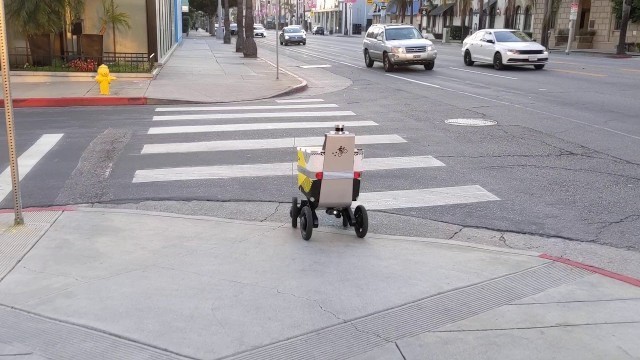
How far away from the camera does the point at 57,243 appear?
541cm

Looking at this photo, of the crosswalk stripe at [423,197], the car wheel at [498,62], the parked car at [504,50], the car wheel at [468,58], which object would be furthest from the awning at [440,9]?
the crosswalk stripe at [423,197]

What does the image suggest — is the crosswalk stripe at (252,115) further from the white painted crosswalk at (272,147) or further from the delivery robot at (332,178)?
the delivery robot at (332,178)

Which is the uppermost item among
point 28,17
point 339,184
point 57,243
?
point 28,17

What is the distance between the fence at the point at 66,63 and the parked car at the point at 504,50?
13.2m

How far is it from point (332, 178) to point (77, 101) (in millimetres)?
10423

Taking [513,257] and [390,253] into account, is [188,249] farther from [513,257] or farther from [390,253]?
[513,257]

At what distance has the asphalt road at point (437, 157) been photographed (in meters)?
6.74

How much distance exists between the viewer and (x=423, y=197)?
7.15m

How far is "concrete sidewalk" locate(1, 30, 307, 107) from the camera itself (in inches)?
567

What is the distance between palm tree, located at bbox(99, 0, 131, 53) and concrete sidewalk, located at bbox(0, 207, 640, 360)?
50.0 ft

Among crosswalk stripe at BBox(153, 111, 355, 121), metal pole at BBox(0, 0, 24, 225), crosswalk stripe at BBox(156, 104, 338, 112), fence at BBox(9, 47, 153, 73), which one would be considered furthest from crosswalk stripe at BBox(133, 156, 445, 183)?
fence at BBox(9, 47, 153, 73)

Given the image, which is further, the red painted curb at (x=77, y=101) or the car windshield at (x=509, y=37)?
the car windshield at (x=509, y=37)

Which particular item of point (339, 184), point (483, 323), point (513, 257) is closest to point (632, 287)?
point (513, 257)

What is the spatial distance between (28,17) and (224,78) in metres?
5.89
